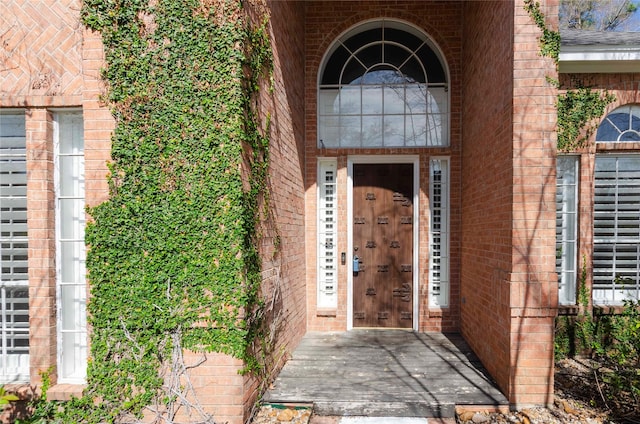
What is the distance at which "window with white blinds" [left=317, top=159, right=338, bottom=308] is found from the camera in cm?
540

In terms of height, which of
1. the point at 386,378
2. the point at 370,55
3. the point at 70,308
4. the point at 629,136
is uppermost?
the point at 370,55

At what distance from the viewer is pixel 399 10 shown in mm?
5254

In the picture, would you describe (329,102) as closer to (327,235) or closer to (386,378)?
(327,235)

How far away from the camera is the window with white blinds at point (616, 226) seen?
4750mm

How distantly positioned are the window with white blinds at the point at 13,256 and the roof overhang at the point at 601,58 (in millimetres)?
6398

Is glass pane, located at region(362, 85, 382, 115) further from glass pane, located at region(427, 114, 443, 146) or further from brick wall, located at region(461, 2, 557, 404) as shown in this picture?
brick wall, located at region(461, 2, 557, 404)

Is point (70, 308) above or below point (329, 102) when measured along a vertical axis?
below

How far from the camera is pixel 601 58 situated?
4.40m

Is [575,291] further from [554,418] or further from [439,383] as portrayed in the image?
[439,383]

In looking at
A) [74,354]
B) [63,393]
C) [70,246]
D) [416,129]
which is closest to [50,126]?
[70,246]

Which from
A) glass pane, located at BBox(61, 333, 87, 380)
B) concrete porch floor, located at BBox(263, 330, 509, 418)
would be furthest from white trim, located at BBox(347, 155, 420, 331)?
glass pane, located at BBox(61, 333, 87, 380)

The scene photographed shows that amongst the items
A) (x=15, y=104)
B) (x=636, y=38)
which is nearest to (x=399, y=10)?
(x=636, y=38)

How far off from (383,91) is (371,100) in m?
0.24

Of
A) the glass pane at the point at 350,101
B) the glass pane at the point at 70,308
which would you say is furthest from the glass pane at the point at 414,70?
the glass pane at the point at 70,308
